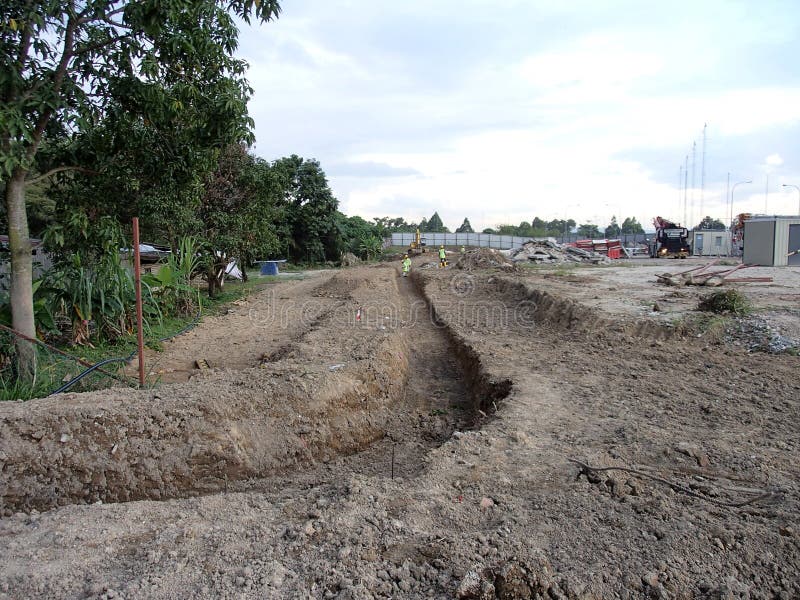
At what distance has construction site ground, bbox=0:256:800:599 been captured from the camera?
2.66 metres

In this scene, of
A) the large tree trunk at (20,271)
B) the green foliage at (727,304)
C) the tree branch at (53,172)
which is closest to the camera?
the large tree trunk at (20,271)

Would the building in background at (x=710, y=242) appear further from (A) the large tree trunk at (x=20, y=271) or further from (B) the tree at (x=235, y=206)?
(A) the large tree trunk at (x=20, y=271)

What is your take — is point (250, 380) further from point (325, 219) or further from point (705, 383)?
point (325, 219)

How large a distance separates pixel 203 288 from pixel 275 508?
15818mm

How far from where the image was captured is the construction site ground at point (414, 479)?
2.66 metres

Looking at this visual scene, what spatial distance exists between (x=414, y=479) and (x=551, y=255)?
3085cm

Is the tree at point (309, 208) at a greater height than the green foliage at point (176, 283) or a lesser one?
greater

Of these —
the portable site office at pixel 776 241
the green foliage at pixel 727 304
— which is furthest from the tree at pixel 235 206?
the portable site office at pixel 776 241

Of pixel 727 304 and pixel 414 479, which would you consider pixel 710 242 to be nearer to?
pixel 727 304

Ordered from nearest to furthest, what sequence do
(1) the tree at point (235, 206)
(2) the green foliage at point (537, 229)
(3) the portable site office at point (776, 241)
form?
(1) the tree at point (235, 206) < (3) the portable site office at point (776, 241) < (2) the green foliage at point (537, 229)

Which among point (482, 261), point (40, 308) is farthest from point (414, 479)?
point (482, 261)

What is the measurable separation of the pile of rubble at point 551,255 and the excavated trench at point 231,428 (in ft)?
84.7

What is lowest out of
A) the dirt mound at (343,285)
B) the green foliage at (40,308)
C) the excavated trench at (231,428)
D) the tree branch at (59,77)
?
the excavated trench at (231,428)

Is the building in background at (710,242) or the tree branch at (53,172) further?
the building in background at (710,242)
